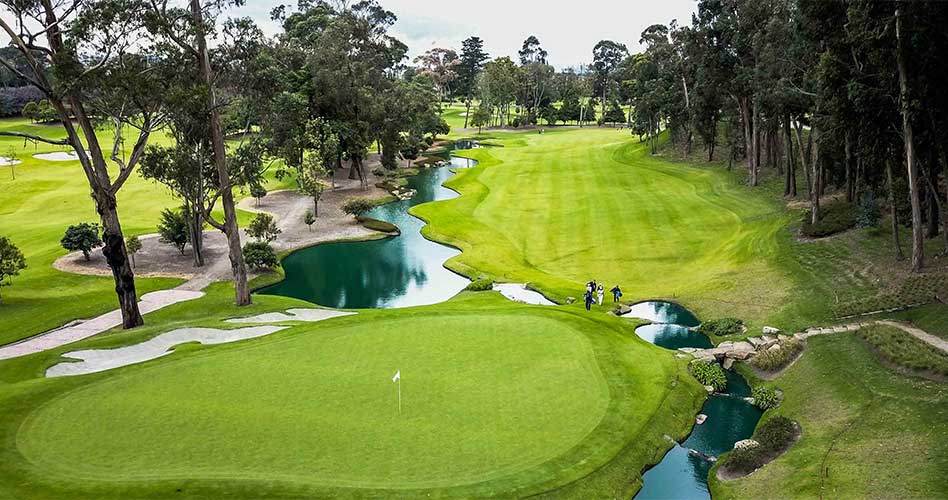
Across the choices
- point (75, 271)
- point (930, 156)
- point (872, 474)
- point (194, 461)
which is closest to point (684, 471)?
point (872, 474)

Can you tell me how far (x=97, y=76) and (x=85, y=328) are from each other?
1245 centimetres

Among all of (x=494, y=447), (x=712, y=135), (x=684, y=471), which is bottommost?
(x=684, y=471)

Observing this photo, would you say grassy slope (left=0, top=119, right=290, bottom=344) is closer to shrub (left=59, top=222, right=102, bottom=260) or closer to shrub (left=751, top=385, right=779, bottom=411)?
shrub (left=59, top=222, right=102, bottom=260)

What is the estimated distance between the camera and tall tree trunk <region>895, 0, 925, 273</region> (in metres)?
23.7

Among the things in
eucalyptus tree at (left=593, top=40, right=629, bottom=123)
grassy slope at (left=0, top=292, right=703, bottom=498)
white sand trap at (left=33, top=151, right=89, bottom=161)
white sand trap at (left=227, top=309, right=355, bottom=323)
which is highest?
eucalyptus tree at (left=593, top=40, right=629, bottom=123)

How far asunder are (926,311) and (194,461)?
1065 inches

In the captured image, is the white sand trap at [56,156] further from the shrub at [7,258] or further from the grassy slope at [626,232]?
the shrub at [7,258]

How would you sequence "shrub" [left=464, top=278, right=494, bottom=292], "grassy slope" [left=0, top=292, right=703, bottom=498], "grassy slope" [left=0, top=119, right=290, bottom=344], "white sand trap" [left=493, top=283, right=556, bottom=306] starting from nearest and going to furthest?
"grassy slope" [left=0, top=292, right=703, bottom=498], "grassy slope" [left=0, top=119, right=290, bottom=344], "white sand trap" [left=493, top=283, right=556, bottom=306], "shrub" [left=464, top=278, right=494, bottom=292]

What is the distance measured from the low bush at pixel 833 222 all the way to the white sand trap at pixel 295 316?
90.8ft

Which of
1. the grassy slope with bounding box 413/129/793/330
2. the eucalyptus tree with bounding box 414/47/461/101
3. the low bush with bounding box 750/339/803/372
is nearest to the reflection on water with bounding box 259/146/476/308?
the grassy slope with bounding box 413/129/793/330

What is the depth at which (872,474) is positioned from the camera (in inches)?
639

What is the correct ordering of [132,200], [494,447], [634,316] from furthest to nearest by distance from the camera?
[132,200] < [634,316] < [494,447]

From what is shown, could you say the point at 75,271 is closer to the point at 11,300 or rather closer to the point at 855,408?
the point at 11,300

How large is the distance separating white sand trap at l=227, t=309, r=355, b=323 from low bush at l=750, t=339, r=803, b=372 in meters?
17.4
